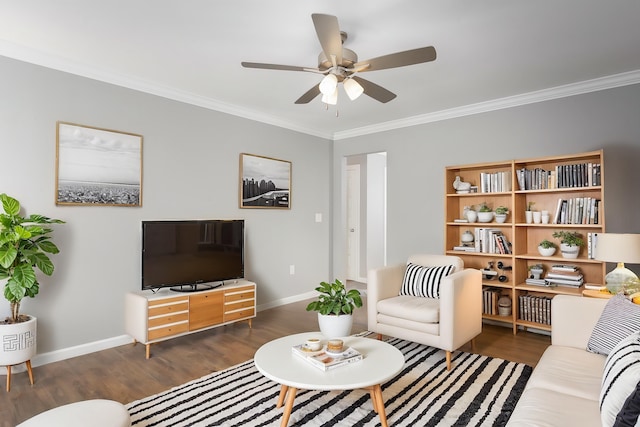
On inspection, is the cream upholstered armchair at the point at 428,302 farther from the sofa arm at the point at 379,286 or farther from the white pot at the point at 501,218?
the white pot at the point at 501,218

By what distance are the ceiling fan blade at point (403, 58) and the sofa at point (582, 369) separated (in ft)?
5.52

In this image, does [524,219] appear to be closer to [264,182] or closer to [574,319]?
[574,319]

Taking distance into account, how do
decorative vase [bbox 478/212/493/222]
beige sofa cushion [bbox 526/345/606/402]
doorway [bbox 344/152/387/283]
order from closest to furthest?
beige sofa cushion [bbox 526/345/606/402], decorative vase [bbox 478/212/493/222], doorway [bbox 344/152/387/283]

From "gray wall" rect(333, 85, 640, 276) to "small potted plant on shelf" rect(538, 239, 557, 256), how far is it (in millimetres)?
486

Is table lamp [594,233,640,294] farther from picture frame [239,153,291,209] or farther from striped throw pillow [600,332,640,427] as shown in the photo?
picture frame [239,153,291,209]

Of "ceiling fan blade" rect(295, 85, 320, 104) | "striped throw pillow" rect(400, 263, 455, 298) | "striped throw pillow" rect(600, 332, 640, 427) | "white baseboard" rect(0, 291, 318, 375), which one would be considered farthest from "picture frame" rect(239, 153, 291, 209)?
"striped throw pillow" rect(600, 332, 640, 427)

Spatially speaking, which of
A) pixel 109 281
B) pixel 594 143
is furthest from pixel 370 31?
pixel 109 281

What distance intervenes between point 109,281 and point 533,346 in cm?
387

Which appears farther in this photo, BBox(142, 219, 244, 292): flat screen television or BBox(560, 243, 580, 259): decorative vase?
BBox(560, 243, 580, 259): decorative vase

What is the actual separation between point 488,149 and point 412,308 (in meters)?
2.18

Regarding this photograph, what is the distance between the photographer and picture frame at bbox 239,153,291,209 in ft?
14.6

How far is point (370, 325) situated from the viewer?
132 inches

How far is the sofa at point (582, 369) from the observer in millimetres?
1371

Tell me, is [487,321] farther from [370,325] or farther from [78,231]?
[78,231]
